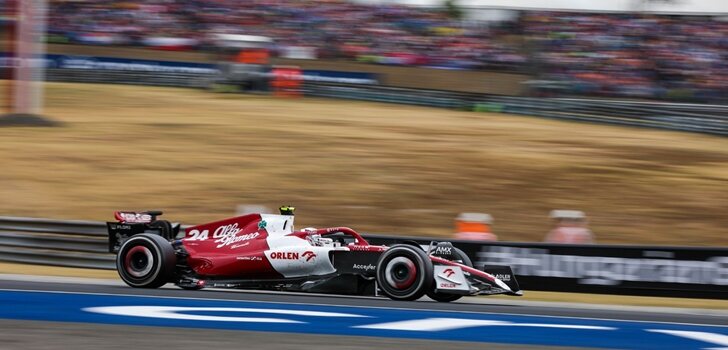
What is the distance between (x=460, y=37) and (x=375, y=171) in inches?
631

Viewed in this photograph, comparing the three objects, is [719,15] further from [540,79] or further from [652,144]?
[652,144]

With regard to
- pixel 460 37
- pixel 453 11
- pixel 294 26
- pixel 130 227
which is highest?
pixel 453 11

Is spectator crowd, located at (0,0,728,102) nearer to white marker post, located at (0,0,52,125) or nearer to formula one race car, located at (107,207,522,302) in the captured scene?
white marker post, located at (0,0,52,125)

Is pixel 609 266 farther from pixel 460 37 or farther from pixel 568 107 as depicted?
pixel 460 37

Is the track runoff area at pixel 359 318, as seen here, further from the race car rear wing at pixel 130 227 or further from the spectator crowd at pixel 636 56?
the spectator crowd at pixel 636 56

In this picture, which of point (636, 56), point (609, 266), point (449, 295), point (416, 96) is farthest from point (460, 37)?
point (449, 295)

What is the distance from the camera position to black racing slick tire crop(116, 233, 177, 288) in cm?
908

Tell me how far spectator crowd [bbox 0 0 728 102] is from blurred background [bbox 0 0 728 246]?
0.07 metres

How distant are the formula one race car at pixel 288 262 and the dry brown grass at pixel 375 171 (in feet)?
19.7

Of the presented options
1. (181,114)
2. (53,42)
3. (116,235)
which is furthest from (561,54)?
(116,235)

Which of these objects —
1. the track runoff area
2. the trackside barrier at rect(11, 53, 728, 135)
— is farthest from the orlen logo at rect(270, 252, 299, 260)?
the trackside barrier at rect(11, 53, 728, 135)

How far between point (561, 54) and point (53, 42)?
59.7ft

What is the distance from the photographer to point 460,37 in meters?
34.0

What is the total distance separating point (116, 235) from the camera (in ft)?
31.3
